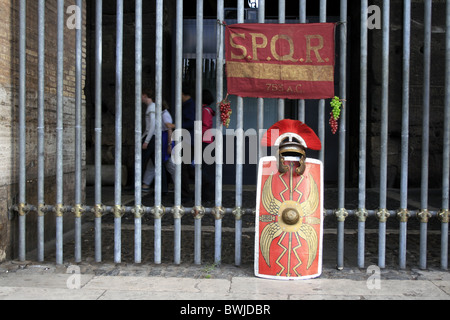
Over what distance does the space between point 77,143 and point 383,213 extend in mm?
2822

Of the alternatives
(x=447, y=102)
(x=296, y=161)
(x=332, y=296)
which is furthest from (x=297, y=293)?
(x=447, y=102)

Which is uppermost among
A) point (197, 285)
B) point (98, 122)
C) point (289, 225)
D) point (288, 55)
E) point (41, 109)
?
point (288, 55)

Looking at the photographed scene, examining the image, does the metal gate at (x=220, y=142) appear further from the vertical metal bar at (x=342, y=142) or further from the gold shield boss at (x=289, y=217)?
the gold shield boss at (x=289, y=217)

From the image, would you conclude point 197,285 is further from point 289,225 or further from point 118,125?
point 118,125

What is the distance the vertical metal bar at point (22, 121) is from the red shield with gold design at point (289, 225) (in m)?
2.21

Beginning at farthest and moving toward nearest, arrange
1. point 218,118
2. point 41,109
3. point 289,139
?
point 41,109 → point 218,118 → point 289,139

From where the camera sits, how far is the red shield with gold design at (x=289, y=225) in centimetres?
397

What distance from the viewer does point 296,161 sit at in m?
4.03

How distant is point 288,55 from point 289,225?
150 cm

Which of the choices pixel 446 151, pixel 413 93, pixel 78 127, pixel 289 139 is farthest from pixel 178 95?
pixel 413 93

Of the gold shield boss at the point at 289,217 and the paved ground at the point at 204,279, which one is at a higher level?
the gold shield boss at the point at 289,217

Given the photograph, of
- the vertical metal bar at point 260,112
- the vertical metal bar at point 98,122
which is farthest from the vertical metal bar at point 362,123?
the vertical metal bar at point 98,122

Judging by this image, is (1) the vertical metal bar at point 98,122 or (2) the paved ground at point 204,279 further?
(1) the vertical metal bar at point 98,122

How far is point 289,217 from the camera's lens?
3947 mm
